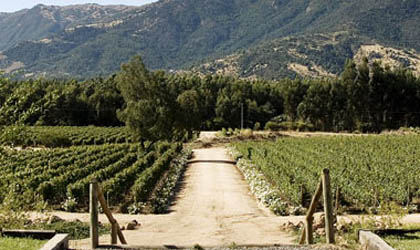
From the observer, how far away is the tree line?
3934 centimetres

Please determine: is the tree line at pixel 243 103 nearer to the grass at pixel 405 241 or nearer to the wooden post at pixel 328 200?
the grass at pixel 405 241

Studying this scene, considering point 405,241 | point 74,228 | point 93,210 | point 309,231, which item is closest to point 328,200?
point 309,231

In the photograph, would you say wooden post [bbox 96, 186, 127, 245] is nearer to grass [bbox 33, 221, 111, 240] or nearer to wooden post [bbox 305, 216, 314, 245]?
grass [bbox 33, 221, 111, 240]

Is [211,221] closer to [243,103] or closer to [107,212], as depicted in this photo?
[107,212]

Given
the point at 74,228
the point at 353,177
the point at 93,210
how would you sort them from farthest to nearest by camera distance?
the point at 353,177
the point at 74,228
the point at 93,210

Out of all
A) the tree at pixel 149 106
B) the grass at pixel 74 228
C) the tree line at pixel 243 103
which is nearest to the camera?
the grass at pixel 74 228

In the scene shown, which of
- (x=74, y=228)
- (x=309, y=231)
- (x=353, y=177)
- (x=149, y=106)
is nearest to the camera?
(x=309, y=231)

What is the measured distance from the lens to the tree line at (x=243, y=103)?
129 feet

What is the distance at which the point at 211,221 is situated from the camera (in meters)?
15.6

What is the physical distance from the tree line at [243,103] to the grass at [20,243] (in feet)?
88.5

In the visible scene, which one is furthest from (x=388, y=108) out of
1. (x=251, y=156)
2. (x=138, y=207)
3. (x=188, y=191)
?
(x=138, y=207)

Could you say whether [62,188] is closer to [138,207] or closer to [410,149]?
[138,207]

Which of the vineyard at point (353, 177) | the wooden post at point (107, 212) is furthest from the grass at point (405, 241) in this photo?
the wooden post at point (107, 212)

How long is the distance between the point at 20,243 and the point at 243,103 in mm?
66263
